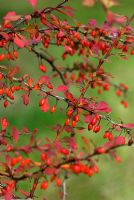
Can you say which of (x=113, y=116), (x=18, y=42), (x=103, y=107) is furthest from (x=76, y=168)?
(x=113, y=116)

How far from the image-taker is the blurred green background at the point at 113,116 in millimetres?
4559

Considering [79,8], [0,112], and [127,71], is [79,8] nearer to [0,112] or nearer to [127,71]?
[127,71]

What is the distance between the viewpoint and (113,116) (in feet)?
18.8

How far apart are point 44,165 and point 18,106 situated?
400 centimetres

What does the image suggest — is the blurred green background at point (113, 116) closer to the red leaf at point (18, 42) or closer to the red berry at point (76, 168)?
the red leaf at point (18, 42)

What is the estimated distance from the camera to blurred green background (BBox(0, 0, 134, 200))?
4.56m

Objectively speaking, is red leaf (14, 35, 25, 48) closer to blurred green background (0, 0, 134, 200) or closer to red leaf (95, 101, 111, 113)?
red leaf (95, 101, 111, 113)

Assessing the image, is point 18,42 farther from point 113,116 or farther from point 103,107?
point 113,116

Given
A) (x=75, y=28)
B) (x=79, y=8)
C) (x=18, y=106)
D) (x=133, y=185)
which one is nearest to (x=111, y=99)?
(x=18, y=106)

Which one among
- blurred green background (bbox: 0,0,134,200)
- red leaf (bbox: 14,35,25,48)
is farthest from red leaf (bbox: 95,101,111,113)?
blurred green background (bbox: 0,0,134,200)

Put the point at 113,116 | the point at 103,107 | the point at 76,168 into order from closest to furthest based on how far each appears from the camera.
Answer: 1. the point at 76,168
2. the point at 103,107
3. the point at 113,116

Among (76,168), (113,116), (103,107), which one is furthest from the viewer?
(113,116)

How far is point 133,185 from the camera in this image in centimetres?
469

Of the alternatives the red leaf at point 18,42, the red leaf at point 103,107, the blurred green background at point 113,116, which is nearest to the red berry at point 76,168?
the red leaf at point 103,107
